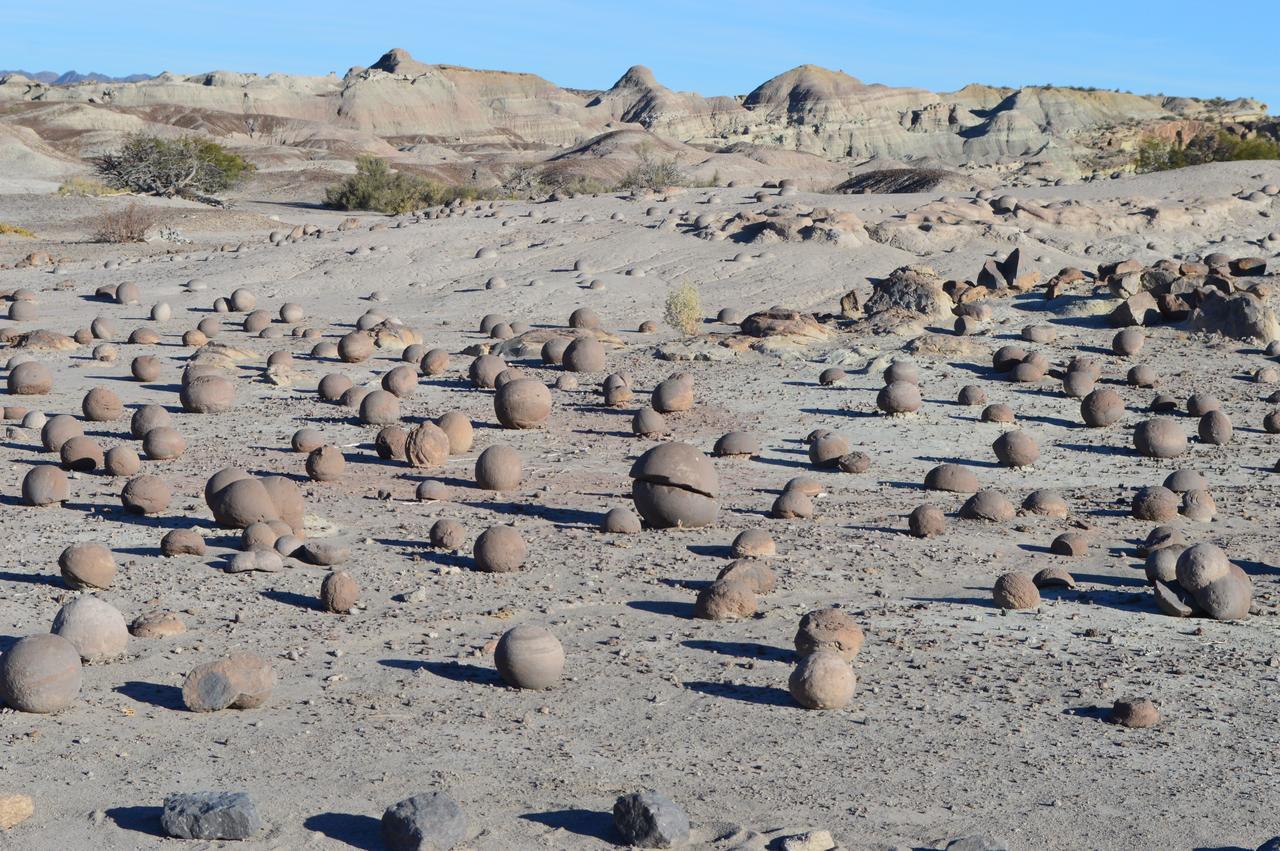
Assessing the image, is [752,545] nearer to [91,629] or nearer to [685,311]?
[91,629]

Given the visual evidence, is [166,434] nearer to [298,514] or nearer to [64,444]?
[64,444]

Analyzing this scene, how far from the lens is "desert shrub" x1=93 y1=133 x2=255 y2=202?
38500 millimetres

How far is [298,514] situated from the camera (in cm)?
914

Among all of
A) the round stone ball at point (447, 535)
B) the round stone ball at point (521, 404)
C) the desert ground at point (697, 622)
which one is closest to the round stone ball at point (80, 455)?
the desert ground at point (697, 622)

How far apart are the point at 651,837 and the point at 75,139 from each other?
59001mm

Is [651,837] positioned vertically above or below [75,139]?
below

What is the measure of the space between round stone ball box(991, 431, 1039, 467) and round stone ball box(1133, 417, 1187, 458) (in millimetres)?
935

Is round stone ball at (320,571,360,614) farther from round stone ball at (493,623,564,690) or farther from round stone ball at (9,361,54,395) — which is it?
round stone ball at (9,361,54,395)

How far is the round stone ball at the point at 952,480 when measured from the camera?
10.8m

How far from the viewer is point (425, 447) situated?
11.3 meters

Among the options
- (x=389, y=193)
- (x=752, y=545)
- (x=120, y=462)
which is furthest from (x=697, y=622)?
(x=389, y=193)

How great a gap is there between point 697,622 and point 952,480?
13.0ft

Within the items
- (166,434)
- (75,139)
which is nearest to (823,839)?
(166,434)

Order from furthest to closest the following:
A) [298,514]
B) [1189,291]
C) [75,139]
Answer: [75,139] → [1189,291] → [298,514]
